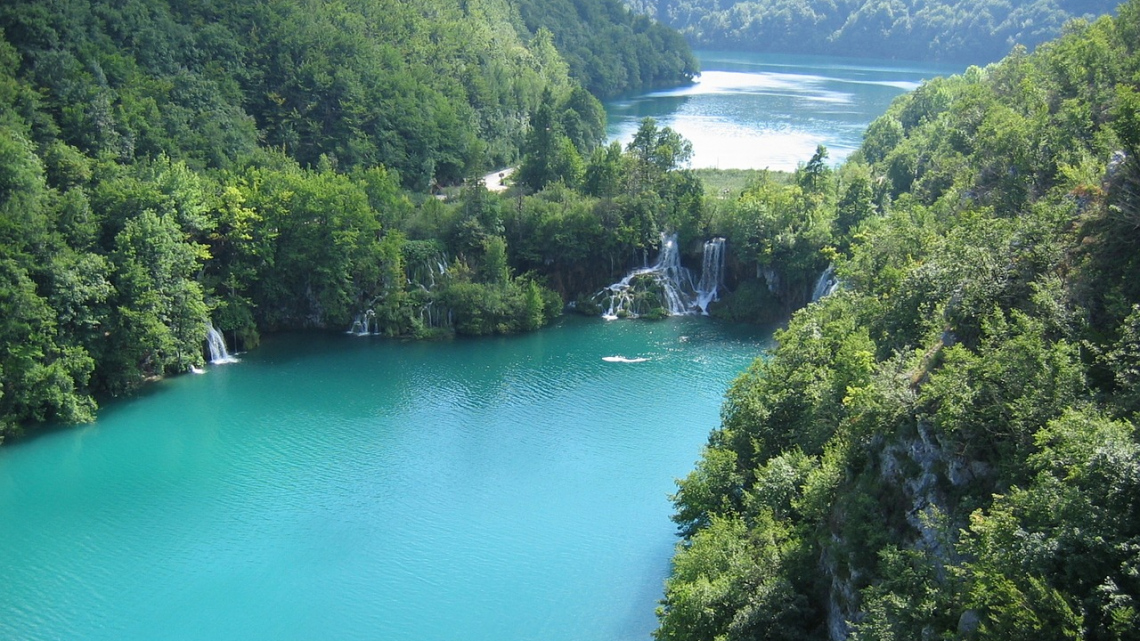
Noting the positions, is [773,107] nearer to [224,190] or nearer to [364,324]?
[364,324]

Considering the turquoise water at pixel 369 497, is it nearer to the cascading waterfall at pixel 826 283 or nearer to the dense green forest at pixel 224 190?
the dense green forest at pixel 224 190

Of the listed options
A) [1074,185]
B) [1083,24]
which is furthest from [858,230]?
[1074,185]

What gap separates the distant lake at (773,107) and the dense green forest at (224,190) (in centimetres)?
1903

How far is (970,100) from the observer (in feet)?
167

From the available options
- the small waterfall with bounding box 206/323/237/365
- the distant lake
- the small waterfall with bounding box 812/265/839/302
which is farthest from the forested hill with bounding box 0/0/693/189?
the small waterfall with bounding box 812/265/839/302

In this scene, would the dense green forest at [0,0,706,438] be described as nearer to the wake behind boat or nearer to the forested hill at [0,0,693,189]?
the forested hill at [0,0,693,189]

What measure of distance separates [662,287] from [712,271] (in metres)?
3.14

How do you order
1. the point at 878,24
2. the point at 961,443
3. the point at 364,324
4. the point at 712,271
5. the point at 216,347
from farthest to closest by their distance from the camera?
the point at 878,24 → the point at 712,271 → the point at 364,324 → the point at 216,347 → the point at 961,443

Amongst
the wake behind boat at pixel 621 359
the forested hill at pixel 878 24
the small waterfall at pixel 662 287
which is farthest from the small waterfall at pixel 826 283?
the forested hill at pixel 878 24

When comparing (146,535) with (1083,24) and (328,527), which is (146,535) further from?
(1083,24)

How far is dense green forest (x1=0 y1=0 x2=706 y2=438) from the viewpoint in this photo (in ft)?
140

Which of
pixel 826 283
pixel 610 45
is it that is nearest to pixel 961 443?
pixel 826 283

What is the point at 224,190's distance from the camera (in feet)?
172

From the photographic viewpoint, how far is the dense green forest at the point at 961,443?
17.2 metres
